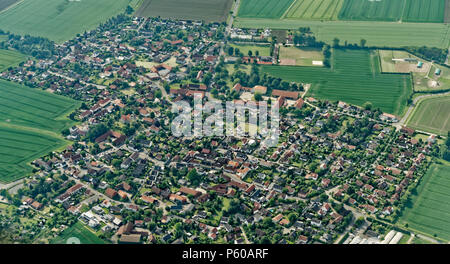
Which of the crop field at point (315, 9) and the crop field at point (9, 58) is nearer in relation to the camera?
the crop field at point (9, 58)

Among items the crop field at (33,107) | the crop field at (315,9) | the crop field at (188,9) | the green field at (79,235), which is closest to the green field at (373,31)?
the crop field at (315,9)

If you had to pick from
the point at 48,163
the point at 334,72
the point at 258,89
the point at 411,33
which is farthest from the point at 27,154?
the point at 411,33

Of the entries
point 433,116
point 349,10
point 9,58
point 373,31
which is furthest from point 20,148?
point 349,10

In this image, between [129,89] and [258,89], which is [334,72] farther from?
[129,89]

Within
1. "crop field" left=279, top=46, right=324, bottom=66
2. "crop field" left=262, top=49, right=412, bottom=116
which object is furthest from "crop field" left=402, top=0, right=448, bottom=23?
"crop field" left=279, top=46, right=324, bottom=66

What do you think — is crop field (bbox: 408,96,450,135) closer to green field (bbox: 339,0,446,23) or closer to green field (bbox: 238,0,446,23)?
green field (bbox: 339,0,446,23)

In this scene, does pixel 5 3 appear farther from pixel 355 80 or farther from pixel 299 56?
pixel 355 80

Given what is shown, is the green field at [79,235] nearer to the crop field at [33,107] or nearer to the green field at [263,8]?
the crop field at [33,107]
